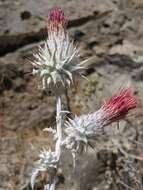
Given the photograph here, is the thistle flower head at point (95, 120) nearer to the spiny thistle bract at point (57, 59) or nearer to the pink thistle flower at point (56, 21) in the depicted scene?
the spiny thistle bract at point (57, 59)

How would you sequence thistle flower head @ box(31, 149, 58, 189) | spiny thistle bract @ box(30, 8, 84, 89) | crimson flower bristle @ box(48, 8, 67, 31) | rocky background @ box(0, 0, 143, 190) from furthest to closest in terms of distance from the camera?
rocky background @ box(0, 0, 143, 190) → crimson flower bristle @ box(48, 8, 67, 31) → spiny thistle bract @ box(30, 8, 84, 89) → thistle flower head @ box(31, 149, 58, 189)

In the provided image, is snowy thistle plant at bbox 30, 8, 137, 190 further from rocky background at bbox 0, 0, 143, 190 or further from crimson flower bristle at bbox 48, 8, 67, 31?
rocky background at bbox 0, 0, 143, 190

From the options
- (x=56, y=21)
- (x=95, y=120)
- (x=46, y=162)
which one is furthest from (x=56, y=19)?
(x=46, y=162)

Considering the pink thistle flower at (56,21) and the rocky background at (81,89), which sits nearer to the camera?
the pink thistle flower at (56,21)

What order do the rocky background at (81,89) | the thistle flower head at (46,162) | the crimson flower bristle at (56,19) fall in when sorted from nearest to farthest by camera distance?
the thistle flower head at (46,162)
the crimson flower bristle at (56,19)
the rocky background at (81,89)

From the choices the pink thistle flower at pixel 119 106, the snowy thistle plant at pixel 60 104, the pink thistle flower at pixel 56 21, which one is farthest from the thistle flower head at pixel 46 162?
the pink thistle flower at pixel 56 21

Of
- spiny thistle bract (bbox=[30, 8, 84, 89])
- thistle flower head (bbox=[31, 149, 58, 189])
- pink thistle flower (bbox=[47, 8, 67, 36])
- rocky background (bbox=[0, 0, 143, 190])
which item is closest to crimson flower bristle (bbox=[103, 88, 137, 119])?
spiny thistle bract (bbox=[30, 8, 84, 89])

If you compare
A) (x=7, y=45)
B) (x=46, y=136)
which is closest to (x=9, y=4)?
(x=7, y=45)
